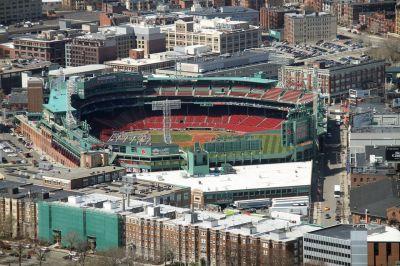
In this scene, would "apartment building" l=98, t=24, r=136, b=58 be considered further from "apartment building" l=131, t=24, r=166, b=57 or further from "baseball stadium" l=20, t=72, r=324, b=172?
"baseball stadium" l=20, t=72, r=324, b=172

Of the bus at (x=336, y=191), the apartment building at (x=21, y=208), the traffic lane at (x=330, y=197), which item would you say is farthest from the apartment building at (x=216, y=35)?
the apartment building at (x=21, y=208)

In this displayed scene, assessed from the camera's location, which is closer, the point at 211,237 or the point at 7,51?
the point at 211,237

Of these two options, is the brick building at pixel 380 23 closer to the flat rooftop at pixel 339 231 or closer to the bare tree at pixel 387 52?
the bare tree at pixel 387 52

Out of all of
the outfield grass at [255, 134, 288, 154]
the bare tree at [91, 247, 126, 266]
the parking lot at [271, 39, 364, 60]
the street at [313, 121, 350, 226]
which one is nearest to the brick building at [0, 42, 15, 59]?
the parking lot at [271, 39, 364, 60]

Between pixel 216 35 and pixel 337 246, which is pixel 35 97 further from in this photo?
pixel 337 246

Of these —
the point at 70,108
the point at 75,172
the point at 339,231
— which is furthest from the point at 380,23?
the point at 339,231

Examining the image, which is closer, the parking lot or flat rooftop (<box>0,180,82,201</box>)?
flat rooftop (<box>0,180,82,201</box>)
